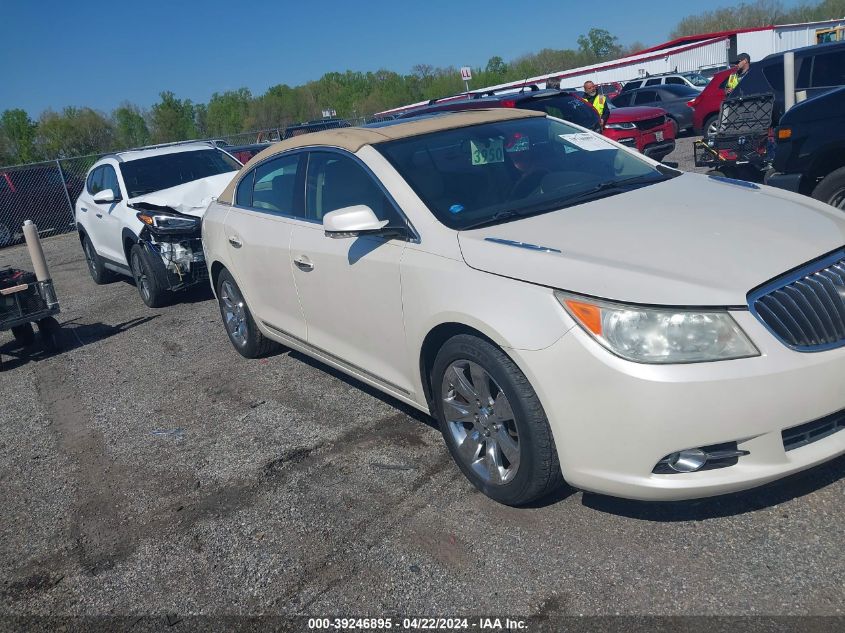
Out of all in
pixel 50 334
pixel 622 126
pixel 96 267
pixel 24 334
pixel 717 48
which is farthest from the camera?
pixel 717 48

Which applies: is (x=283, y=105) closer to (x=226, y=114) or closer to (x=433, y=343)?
(x=226, y=114)

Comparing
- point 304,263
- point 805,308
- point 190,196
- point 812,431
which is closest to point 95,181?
point 190,196

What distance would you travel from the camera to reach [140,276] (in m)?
8.88

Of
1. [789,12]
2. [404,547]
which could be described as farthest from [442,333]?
[789,12]

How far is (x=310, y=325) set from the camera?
15.3 ft

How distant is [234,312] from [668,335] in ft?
13.2

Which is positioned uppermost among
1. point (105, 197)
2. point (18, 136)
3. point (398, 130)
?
point (18, 136)

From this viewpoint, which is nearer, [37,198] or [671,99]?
[37,198]

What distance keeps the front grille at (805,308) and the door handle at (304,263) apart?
2.49 metres

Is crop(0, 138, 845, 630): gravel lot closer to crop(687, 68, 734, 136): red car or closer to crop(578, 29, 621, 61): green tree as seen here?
crop(687, 68, 734, 136): red car

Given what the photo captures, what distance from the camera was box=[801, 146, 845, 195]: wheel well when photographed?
20.1ft

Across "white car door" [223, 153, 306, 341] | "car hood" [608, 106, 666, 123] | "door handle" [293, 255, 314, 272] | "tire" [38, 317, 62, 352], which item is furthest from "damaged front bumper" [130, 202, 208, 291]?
"car hood" [608, 106, 666, 123]

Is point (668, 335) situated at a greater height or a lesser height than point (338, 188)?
lesser

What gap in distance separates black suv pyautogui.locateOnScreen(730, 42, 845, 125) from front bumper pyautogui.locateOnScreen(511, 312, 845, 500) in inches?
321
